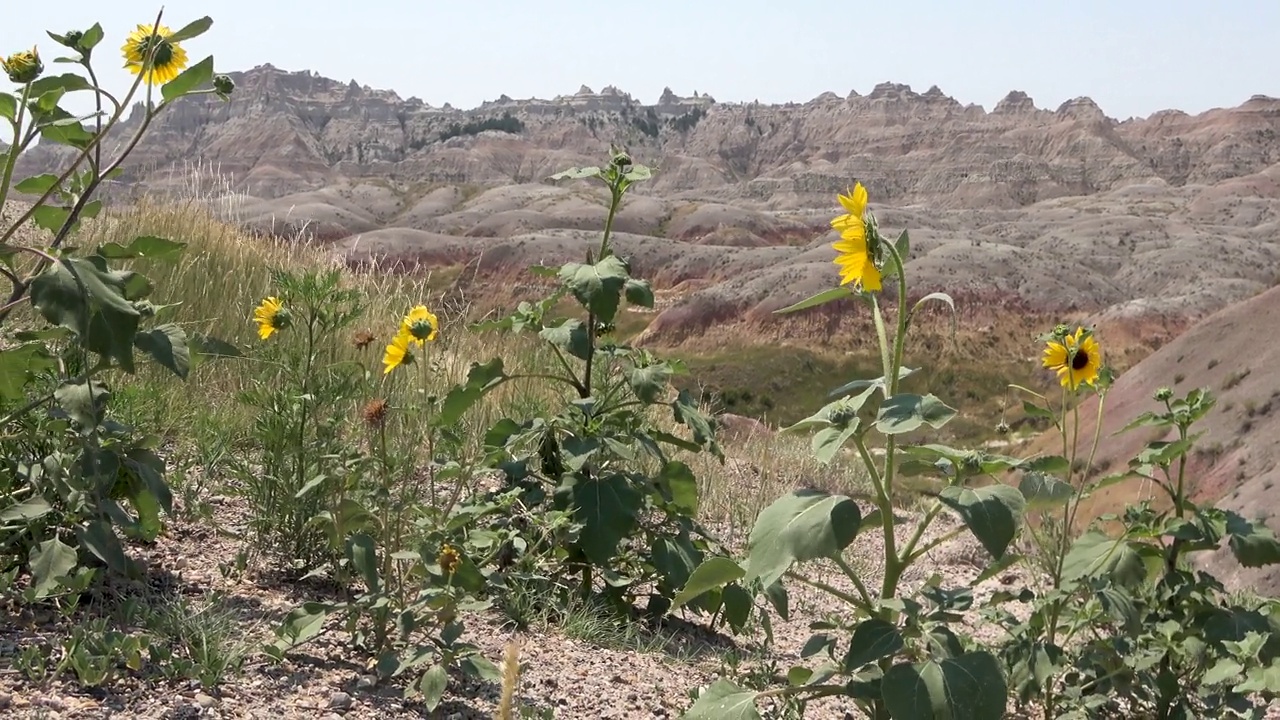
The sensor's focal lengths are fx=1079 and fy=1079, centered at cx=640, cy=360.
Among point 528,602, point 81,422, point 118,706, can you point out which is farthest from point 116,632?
point 528,602

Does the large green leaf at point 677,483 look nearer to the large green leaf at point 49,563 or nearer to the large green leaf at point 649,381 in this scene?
the large green leaf at point 649,381

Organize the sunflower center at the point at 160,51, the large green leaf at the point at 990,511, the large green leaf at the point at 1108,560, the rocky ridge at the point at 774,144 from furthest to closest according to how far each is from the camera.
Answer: the rocky ridge at the point at 774,144 < the large green leaf at the point at 1108,560 < the sunflower center at the point at 160,51 < the large green leaf at the point at 990,511

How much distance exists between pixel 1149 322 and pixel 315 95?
163m

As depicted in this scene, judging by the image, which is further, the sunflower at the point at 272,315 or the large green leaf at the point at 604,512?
the large green leaf at the point at 604,512

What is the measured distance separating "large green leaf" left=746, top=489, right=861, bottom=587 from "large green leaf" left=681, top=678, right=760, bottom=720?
0.37m

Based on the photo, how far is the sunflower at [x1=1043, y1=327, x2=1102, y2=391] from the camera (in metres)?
3.16

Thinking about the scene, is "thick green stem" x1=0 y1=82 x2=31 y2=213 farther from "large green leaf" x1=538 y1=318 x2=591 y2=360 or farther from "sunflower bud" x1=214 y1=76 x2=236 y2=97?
"large green leaf" x1=538 y1=318 x2=591 y2=360

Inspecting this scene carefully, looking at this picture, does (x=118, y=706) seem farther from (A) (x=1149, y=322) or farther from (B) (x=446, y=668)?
(A) (x=1149, y=322)

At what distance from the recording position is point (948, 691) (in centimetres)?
195

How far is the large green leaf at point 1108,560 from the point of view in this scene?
116 inches

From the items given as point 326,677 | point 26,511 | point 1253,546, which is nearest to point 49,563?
point 26,511

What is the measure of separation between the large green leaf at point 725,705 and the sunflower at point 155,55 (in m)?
1.88

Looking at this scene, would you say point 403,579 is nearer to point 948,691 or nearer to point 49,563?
point 49,563

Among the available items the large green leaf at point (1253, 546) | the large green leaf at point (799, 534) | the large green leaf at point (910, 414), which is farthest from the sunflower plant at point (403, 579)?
the large green leaf at point (1253, 546)
